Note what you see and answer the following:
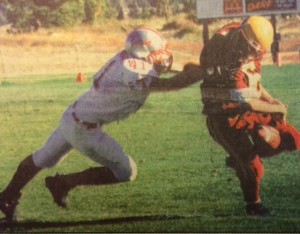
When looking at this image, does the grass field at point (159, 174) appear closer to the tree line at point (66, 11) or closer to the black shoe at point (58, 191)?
the black shoe at point (58, 191)

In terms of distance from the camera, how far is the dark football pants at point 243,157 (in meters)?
6.37

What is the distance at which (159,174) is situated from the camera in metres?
6.49

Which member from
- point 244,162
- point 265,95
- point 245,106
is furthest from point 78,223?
point 265,95

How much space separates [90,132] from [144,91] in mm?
543

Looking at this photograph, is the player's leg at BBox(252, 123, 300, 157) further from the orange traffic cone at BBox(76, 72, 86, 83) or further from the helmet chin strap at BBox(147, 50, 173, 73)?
the orange traffic cone at BBox(76, 72, 86, 83)

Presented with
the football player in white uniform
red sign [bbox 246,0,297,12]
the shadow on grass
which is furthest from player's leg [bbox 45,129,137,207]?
red sign [bbox 246,0,297,12]

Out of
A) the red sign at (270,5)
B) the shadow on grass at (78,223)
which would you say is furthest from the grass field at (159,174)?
the red sign at (270,5)

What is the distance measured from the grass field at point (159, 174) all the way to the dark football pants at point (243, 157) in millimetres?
62

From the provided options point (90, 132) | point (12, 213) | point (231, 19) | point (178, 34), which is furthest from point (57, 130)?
point (231, 19)

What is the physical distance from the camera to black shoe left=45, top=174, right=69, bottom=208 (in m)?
6.55

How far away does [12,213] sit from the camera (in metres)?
6.63

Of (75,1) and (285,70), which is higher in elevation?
(75,1)

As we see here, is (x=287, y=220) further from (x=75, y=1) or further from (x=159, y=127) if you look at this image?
(x=75, y=1)

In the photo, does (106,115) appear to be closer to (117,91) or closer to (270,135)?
(117,91)
